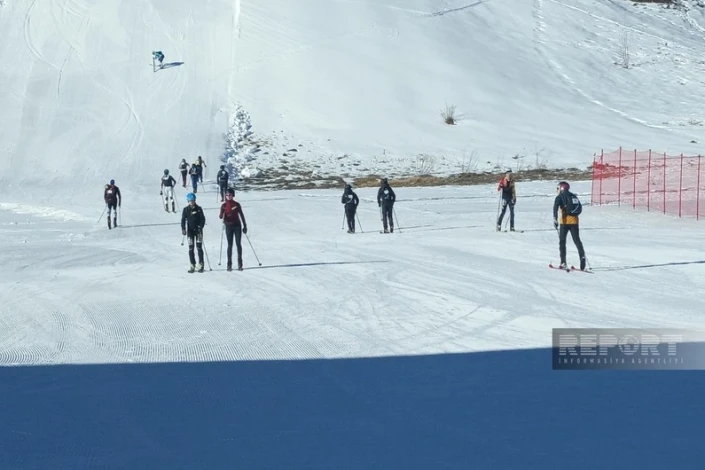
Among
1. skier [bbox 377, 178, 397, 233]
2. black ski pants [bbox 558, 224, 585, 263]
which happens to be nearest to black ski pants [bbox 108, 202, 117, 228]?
skier [bbox 377, 178, 397, 233]

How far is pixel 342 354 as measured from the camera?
13734mm

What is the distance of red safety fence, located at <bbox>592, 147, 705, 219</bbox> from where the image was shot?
34.4 m

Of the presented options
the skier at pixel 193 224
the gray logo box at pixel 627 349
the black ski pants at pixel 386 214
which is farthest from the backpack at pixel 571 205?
the black ski pants at pixel 386 214

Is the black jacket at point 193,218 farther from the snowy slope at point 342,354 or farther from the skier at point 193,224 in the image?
the snowy slope at point 342,354

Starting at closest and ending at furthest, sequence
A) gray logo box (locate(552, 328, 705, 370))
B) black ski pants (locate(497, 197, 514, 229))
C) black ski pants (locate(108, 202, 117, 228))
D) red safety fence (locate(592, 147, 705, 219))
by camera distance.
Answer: gray logo box (locate(552, 328, 705, 370)) → black ski pants (locate(497, 197, 514, 229)) → black ski pants (locate(108, 202, 117, 228)) → red safety fence (locate(592, 147, 705, 219))

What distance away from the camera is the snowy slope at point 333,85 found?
167 feet

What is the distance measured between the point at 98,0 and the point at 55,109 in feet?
50.0

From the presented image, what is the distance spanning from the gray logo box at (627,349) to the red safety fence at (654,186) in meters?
18.1

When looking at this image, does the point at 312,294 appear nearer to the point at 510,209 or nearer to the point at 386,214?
the point at 386,214

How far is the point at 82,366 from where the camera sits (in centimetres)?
1330

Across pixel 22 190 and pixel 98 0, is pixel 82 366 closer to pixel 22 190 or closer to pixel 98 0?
pixel 22 190

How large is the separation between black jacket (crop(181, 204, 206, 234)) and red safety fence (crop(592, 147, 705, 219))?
1695cm

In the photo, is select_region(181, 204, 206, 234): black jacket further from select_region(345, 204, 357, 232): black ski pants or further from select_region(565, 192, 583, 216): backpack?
select_region(345, 204, 357, 232): black ski pants

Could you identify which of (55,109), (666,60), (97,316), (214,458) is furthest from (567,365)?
(666,60)
